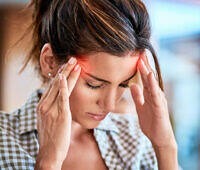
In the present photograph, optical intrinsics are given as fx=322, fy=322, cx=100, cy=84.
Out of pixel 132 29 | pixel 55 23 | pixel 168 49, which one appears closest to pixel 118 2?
pixel 132 29

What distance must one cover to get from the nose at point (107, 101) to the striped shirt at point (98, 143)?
0.24 meters

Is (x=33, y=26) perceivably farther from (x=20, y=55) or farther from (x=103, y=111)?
(x=103, y=111)

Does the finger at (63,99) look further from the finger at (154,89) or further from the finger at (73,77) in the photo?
the finger at (154,89)

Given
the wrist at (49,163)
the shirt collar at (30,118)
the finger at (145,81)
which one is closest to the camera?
the wrist at (49,163)

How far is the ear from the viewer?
109 cm

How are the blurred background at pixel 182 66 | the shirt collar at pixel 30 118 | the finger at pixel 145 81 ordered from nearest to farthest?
the finger at pixel 145 81 < the shirt collar at pixel 30 118 < the blurred background at pixel 182 66

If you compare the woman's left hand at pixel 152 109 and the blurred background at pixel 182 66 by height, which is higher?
the woman's left hand at pixel 152 109

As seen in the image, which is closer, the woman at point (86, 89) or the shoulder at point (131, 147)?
the woman at point (86, 89)

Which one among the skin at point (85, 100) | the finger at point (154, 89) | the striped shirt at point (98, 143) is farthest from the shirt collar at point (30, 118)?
the finger at point (154, 89)

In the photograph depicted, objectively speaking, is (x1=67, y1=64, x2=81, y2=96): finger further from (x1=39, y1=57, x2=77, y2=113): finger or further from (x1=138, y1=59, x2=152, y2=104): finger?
(x1=138, y1=59, x2=152, y2=104): finger

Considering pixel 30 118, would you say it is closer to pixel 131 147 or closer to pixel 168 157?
pixel 131 147

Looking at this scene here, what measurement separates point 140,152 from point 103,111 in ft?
0.96

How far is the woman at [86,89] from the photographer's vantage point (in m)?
1.00

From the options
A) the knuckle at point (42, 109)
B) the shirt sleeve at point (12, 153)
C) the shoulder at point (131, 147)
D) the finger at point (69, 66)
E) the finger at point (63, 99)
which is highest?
Answer: the finger at point (69, 66)
